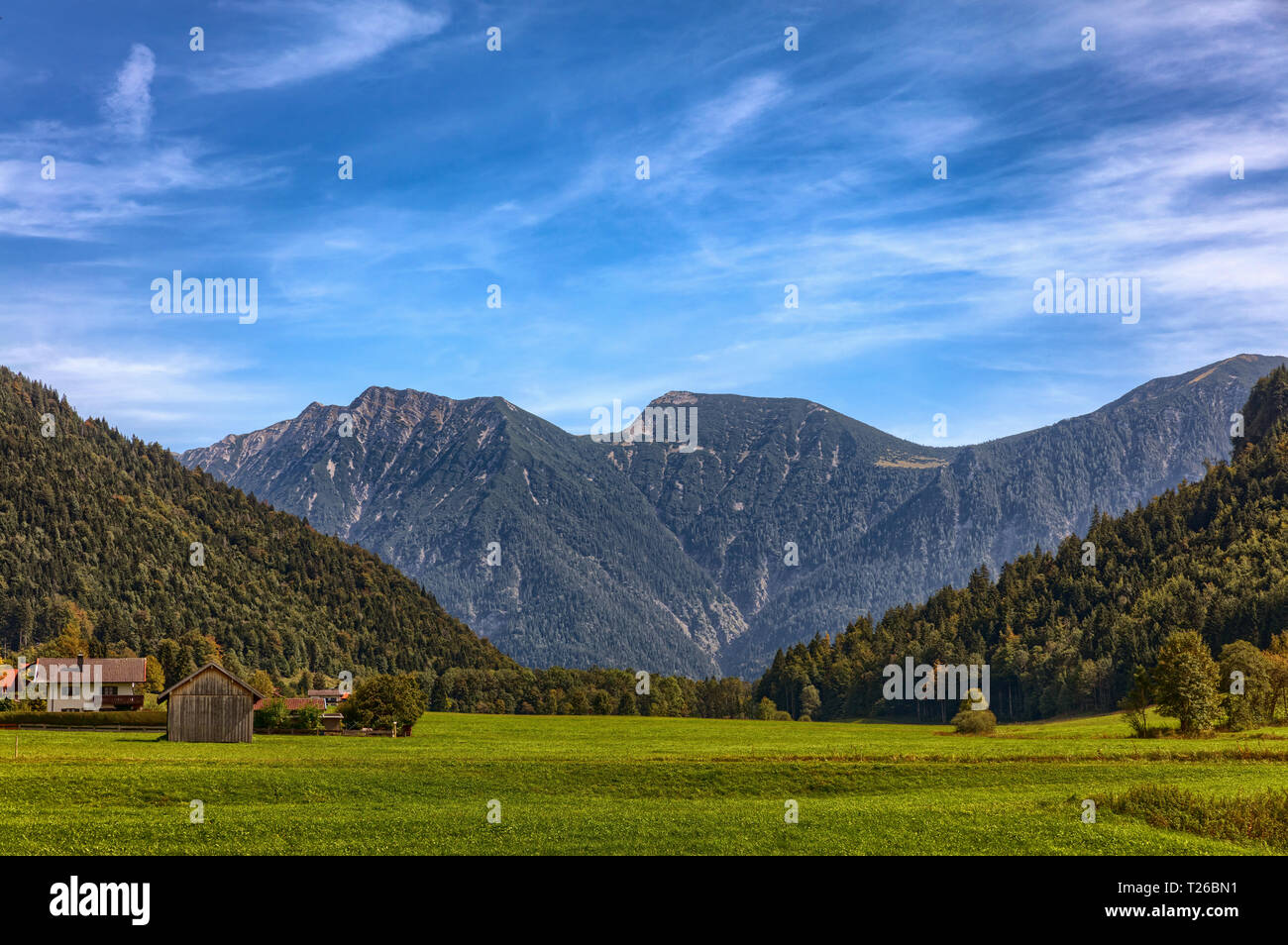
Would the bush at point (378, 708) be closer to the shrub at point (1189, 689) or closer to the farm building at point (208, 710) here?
the farm building at point (208, 710)

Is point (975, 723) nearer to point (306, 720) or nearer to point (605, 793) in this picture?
point (306, 720)

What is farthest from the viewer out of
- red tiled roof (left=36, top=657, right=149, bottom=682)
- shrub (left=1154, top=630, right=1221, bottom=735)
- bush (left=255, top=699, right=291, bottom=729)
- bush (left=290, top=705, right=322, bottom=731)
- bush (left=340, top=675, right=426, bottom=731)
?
red tiled roof (left=36, top=657, right=149, bottom=682)

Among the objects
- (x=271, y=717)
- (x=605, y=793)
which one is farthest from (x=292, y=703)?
(x=605, y=793)

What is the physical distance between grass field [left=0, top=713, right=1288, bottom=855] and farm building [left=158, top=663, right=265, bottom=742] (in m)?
4.71

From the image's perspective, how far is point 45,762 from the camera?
7525 cm

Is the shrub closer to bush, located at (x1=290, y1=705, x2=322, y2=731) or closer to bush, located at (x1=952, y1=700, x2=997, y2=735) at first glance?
bush, located at (x1=952, y1=700, x2=997, y2=735)

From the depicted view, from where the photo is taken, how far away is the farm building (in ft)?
349

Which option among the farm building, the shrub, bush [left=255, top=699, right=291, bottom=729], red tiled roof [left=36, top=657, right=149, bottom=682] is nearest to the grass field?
the farm building

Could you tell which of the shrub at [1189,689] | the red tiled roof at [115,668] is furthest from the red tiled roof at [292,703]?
the shrub at [1189,689]

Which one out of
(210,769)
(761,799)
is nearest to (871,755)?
(761,799)

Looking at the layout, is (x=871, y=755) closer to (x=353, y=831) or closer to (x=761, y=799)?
(x=761, y=799)
